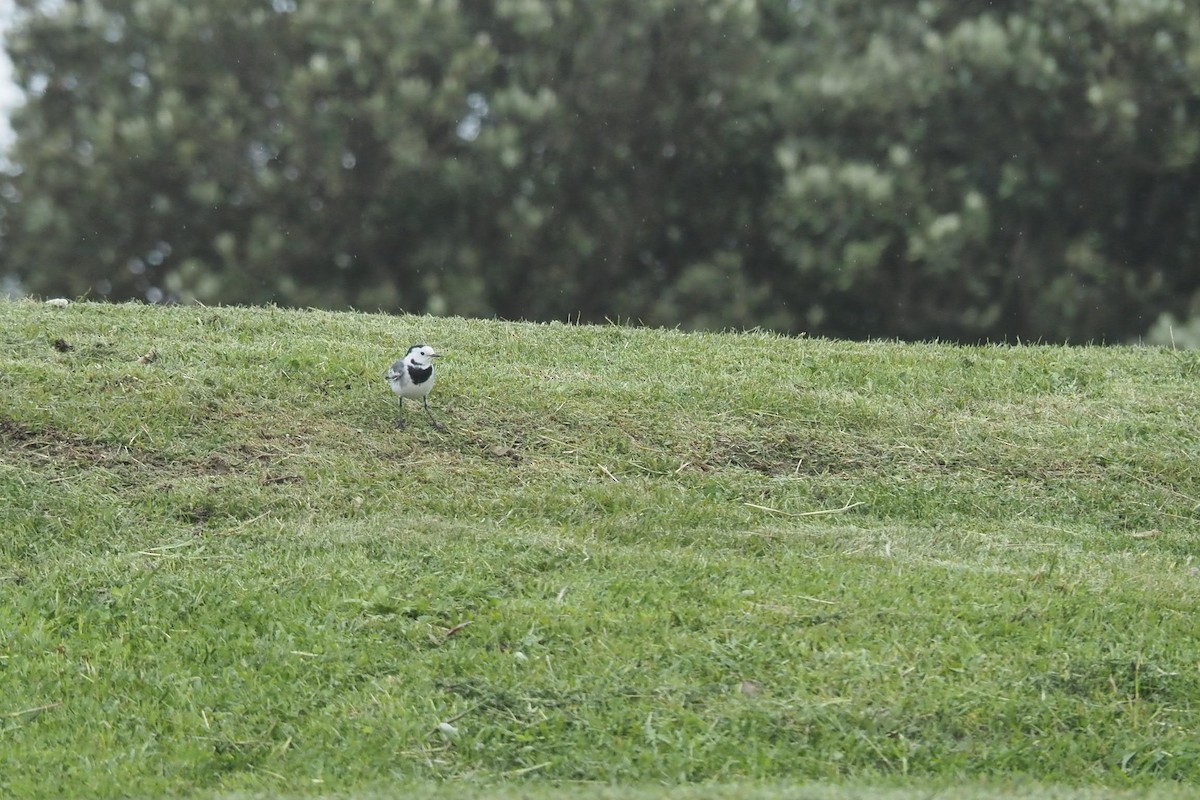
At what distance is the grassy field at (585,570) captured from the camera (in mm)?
5664

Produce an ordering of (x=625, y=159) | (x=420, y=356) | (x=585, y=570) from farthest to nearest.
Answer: (x=625, y=159)
(x=420, y=356)
(x=585, y=570)

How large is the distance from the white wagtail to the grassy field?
1.30 ft

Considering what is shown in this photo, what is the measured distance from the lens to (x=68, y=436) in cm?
863

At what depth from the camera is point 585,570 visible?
23.7 ft

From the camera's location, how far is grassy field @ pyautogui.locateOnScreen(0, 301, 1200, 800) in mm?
5664

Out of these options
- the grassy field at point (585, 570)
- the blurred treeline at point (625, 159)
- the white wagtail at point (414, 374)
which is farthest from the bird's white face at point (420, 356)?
the blurred treeline at point (625, 159)

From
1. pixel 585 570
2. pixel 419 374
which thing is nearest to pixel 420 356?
pixel 419 374

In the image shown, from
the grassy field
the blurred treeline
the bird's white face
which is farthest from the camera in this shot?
the blurred treeline

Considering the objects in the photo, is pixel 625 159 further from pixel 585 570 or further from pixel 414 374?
pixel 585 570

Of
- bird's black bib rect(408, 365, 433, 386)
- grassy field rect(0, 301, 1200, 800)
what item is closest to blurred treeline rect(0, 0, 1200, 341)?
→ grassy field rect(0, 301, 1200, 800)

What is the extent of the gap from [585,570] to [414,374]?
1.96 metres

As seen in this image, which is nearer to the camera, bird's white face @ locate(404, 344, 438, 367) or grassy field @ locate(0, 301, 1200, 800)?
grassy field @ locate(0, 301, 1200, 800)

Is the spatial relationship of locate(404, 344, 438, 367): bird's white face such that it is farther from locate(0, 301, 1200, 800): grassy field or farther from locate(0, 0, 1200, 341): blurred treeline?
locate(0, 0, 1200, 341): blurred treeline

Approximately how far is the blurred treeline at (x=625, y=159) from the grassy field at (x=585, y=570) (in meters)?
5.49
